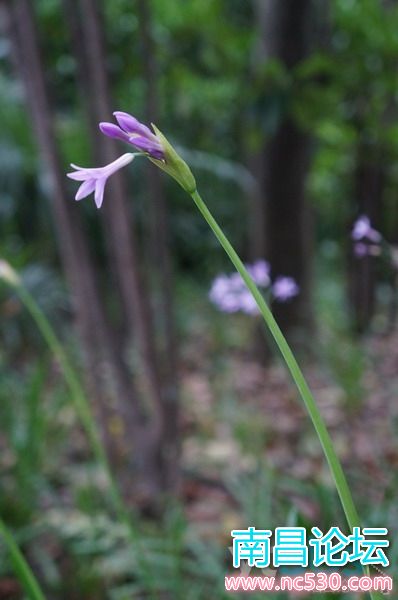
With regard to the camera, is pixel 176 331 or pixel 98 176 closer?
pixel 98 176

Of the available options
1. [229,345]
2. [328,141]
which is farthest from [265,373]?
[328,141]

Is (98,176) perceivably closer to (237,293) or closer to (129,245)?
(129,245)

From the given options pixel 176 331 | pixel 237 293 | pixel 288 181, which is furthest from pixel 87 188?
pixel 288 181

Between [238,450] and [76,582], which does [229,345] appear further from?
[76,582]

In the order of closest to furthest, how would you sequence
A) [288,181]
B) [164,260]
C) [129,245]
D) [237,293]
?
[129,245], [164,260], [237,293], [288,181]

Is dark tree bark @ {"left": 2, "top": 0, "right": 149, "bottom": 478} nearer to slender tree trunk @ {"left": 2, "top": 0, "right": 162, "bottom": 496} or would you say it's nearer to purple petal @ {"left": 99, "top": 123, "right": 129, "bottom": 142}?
slender tree trunk @ {"left": 2, "top": 0, "right": 162, "bottom": 496}

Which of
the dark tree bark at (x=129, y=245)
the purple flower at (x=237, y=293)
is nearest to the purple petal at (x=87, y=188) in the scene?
the dark tree bark at (x=129, y=245)

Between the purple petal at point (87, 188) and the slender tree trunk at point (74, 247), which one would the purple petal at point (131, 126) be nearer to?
the purple petal at point (87, 188)

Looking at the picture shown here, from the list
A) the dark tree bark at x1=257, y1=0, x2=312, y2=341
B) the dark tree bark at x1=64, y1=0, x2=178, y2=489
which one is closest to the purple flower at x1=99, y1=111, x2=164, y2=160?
the dark tree bark at x1=64, y1=0, x2=178, y2=489
